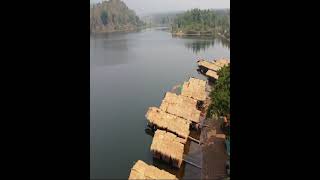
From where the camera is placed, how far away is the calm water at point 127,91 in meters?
11.7

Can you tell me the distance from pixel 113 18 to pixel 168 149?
51700 millimetres

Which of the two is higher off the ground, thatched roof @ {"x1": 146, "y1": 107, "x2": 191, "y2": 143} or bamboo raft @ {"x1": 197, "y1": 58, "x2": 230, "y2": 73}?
bamboo raft @ {"x1": 197, "y1": 58, "x2": 230, "y2": 73}

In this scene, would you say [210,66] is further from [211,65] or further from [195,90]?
[195,90]

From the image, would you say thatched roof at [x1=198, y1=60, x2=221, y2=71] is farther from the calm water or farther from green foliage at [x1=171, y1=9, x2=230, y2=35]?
green foliage at [x1=171, y1=9, x2=230, y2=35]

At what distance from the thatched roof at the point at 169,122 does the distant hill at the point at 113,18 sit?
38361mm

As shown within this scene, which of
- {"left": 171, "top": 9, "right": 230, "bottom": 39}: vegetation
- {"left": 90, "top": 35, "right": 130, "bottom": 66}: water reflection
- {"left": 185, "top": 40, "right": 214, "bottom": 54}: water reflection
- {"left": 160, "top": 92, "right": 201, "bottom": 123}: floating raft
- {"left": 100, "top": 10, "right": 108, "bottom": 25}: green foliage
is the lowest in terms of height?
{"left": 160, "top": 92, "right": 201, "bottom": 123}: floating raft

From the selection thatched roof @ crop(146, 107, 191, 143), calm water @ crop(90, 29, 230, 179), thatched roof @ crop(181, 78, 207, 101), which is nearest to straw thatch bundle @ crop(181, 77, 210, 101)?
thatched roof @ crop(181, 78, 207, 101)

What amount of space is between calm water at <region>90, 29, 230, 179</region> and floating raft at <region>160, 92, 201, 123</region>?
4.88 ft

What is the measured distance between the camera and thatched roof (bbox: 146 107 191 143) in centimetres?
1200

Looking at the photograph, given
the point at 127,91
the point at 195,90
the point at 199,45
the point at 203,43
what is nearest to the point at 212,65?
the point at 127,91
